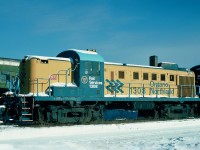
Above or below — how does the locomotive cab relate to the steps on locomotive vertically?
above

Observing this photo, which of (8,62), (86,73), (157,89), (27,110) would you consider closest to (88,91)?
(86,73)

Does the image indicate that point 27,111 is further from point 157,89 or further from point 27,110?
point 157,89

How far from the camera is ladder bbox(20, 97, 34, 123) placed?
13.7m

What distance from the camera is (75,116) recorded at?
15555mm

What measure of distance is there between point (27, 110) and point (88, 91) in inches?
135

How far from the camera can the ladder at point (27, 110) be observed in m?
13.7

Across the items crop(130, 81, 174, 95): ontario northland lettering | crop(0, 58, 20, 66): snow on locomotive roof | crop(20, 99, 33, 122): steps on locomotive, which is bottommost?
crop(20, 99, 33, 122): steps on locomotive

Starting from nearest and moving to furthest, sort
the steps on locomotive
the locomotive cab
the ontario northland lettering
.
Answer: the steps on locomotive → the locomotive cab → the ontario northland lettering

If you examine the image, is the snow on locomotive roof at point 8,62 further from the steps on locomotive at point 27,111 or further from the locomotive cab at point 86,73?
the steps on locomotive at point 27,111

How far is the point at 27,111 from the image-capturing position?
14086mm

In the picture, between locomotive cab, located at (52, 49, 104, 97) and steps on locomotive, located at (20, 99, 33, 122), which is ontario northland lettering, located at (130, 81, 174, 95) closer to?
locomotive cab, located at (52, 49, 104, 97)

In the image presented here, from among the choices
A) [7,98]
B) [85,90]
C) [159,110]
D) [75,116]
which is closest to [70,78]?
[85,90]

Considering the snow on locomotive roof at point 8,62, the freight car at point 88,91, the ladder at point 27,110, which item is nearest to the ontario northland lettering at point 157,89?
the freight car at point 88,91

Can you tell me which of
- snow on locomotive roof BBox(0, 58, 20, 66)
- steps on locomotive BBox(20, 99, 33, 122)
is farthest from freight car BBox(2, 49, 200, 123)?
snow on locomotive roof BBox(0, 58, 20, 66)
